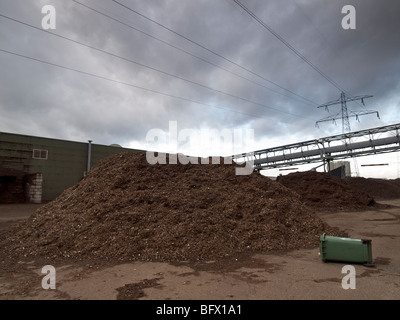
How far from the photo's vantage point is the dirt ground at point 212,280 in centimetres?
388

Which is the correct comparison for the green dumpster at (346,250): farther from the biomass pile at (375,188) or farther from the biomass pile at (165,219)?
the biomass pile at (375,188)

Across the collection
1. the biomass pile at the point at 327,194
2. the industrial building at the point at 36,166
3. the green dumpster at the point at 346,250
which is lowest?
the green dumpster at the point at 346,250

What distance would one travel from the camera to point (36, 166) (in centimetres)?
2159

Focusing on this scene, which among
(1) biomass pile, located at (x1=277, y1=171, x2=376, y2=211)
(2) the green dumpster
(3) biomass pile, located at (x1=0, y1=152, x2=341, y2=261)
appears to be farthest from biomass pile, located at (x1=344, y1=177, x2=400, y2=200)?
(2) the green dumpster

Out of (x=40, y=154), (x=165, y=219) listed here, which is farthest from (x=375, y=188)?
(x=40, y=154)

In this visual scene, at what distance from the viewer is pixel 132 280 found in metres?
4.50

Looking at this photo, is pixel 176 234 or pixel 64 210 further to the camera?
pixel 64 210

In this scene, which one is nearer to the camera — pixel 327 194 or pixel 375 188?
pixel 327 194

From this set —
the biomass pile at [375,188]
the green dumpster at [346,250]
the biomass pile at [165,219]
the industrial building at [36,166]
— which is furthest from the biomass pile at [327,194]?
the industrial building at [36,166]

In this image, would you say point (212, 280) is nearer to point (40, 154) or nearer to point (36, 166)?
point (36, 166)

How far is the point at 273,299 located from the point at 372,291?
167 cm

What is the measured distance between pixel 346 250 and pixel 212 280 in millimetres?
3110
